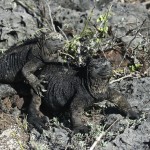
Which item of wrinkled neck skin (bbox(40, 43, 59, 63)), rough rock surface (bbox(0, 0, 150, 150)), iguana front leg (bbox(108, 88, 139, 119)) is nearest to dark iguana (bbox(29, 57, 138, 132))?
iguana front leg (bbox(108, 88, 139, 119))

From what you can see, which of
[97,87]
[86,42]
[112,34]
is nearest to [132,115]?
[97,87]

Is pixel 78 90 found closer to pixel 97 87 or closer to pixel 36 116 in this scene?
pixel 97 87

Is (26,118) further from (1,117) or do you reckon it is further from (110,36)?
(110,36)

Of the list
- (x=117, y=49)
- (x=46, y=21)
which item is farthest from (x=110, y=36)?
(x=46, y=21)

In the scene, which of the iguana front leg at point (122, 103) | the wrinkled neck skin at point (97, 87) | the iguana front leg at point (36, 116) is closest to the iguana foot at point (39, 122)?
the iguana front leg at point (36, 116)

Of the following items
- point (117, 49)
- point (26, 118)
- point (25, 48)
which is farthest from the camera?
point (117, 49)

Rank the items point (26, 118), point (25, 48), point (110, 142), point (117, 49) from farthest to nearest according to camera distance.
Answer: point (117, 49)
point (25, 48)
point (26, 118)
point (110, 142)
